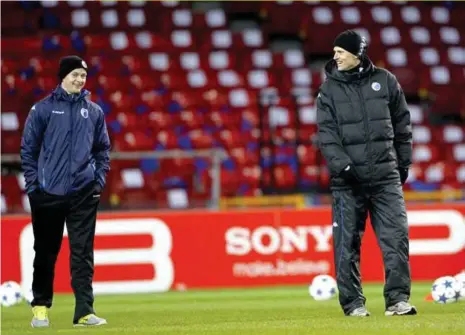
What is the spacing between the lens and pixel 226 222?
15.6m

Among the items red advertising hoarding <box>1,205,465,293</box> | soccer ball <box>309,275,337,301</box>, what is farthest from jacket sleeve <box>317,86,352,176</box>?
red advertising hoarding <box>1,205,465,293</box>

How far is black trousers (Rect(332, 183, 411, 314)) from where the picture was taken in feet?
31.2

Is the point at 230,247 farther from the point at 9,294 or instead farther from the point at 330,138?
the point at 330,138

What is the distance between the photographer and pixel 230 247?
15.6m

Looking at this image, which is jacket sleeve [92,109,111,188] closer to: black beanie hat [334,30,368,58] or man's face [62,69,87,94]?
man's face [62,69,87,94]

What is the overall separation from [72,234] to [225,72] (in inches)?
526

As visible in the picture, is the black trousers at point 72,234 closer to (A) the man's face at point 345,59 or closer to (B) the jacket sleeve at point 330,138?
(B) the jacket sleeve at point 330,138

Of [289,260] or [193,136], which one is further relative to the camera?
[193,136]

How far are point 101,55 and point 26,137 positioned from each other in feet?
41.0

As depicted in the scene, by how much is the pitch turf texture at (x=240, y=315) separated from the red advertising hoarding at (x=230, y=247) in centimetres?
65

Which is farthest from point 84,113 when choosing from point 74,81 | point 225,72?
point 225,72

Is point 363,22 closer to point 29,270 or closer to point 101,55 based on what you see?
point 101,55

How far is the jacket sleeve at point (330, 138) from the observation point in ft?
30.8

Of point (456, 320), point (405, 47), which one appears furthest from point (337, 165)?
point (405, 47)
